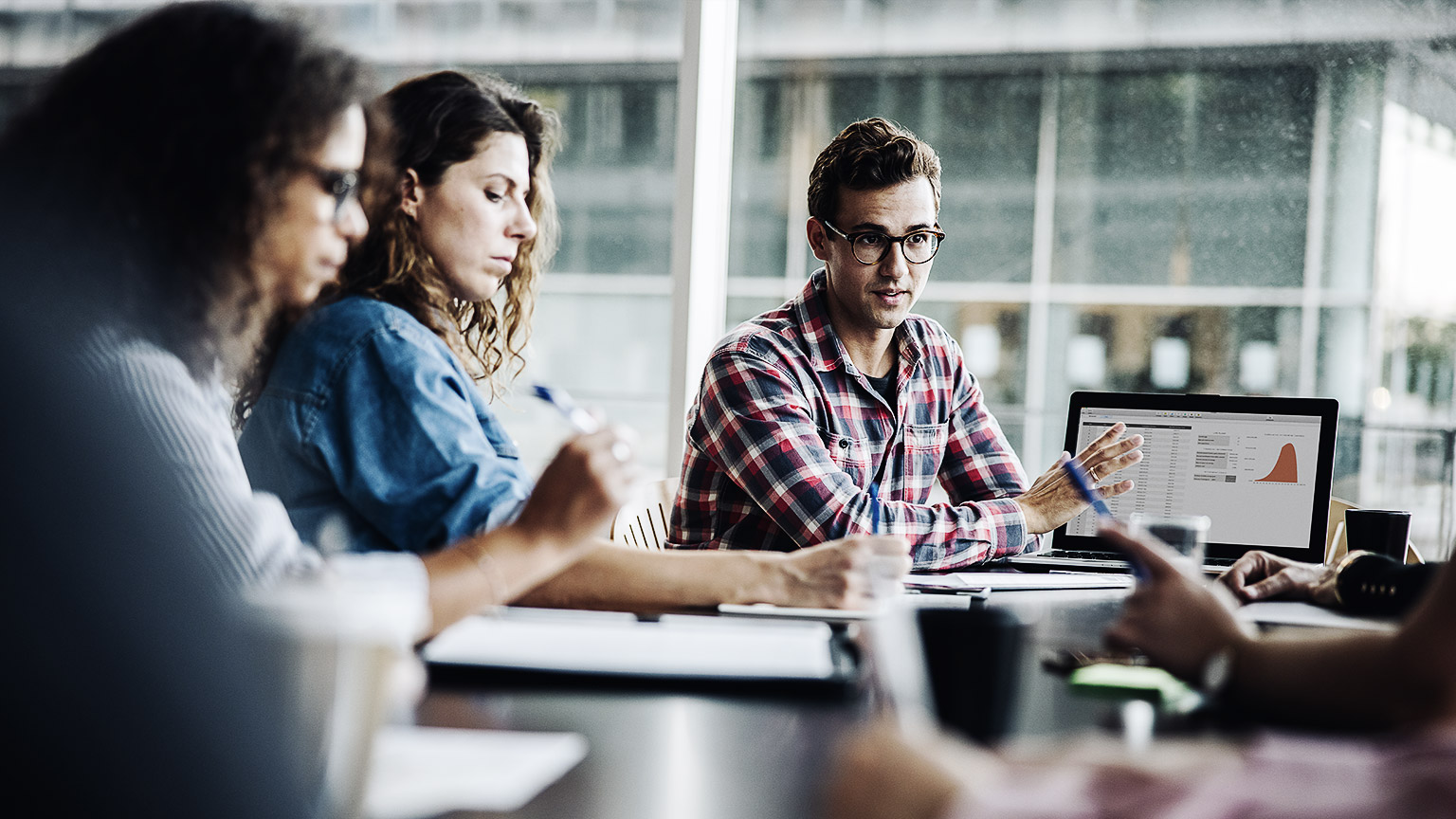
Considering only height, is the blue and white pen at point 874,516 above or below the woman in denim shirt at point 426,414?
below

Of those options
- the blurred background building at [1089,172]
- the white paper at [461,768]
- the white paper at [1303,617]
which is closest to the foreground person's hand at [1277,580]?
the white paper at [1303,617]

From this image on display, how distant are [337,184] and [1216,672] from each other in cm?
86

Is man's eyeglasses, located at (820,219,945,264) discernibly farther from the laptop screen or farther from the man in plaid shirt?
the laptop screen

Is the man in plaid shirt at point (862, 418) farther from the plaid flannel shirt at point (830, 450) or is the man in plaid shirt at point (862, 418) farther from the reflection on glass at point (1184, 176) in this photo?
the reflection on glass at point (1184, 176)

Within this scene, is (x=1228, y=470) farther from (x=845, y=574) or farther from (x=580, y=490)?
(x=580, y=490)

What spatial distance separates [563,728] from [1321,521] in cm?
159

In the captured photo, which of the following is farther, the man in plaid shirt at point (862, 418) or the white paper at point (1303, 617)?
the man in plaid shirt at point (862, 418)

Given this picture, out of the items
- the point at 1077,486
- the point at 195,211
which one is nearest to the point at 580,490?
the point at 195,211

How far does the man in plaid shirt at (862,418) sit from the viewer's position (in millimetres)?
1982

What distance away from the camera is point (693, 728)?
0.88m

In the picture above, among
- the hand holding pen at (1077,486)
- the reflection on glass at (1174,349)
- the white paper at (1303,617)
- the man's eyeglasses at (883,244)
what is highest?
the man's eyeglasses at (883,244)

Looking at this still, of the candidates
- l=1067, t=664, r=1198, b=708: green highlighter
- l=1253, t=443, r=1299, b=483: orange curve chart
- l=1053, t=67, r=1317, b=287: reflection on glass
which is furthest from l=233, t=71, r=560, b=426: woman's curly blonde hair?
l=1053, t=67, r=1317, b=287: reflection on glass

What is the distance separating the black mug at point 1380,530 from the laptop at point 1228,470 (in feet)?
0.35

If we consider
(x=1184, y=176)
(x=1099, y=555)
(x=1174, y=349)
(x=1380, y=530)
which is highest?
(x=1184, y=176)
